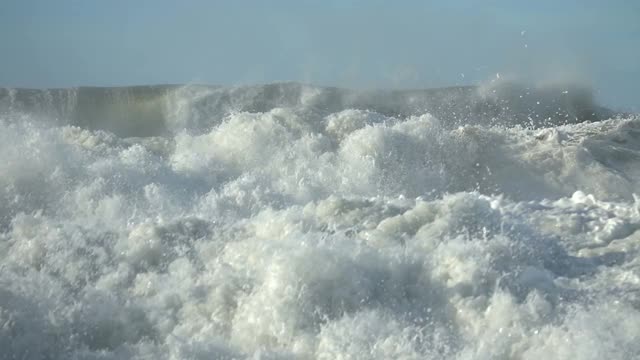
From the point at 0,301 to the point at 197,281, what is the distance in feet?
4.86

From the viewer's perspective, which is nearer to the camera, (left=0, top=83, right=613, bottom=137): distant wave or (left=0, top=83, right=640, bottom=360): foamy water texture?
(left=0, top=83, right=640, bottom=360): foamy water texture

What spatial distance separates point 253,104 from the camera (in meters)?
16.5

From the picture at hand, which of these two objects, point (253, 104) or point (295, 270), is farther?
point (253, 104)

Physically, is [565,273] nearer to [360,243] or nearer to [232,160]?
[360,243]

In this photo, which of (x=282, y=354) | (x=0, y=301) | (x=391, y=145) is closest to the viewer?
(x=282, y=354)

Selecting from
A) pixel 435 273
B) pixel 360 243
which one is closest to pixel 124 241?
pixel 360 243

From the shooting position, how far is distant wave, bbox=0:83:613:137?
52.3 ft

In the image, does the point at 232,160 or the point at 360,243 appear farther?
the point at 232,160

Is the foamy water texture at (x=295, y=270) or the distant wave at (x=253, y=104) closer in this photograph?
the foamy water texture at (x=295, y=270)

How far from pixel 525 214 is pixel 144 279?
3.51m

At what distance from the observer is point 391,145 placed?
1184 centimetres

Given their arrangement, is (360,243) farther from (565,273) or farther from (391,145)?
(391,145)

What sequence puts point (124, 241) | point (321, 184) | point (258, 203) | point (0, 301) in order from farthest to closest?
point (321, 184), point (258, 203), point (124, 241), point (0, 301)

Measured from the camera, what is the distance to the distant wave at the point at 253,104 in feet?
52.3
